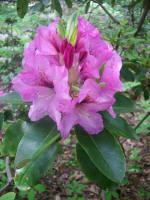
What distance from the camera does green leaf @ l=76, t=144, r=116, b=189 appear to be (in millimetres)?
875

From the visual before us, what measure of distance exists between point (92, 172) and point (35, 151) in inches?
11.7

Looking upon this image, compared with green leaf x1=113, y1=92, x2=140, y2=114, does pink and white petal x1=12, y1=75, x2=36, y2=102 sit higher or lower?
higher

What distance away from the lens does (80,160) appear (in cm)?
91

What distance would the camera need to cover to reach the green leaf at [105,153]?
2.25ft

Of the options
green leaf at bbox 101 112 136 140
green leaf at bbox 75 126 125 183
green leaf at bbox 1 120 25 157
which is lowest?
green leaf at bbox 1 120 25 157

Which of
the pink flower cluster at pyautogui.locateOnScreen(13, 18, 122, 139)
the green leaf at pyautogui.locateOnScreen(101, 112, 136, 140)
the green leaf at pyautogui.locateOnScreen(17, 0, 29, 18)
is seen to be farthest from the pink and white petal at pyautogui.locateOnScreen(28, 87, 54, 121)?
the green leaf at pyautogui.locateOnScreen(17, 0, 29, 18)

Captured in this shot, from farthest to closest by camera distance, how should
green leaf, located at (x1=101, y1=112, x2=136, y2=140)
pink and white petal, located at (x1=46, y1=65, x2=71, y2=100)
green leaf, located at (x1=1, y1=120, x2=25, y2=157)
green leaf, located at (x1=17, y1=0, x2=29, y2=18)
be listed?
green leaf, located at (x1=17, y1=0, x2=29, y2=18) → green leaf, located at (x1=1, y1=120, x2=25, y2=157) → green leaf, located at (x1=101, y1=112, x2=136, y2=140) → pink and white petal, located at (x1=46, y1=65, x2=71, y2=100)

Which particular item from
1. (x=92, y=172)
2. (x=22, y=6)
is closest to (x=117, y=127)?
(x=92, y=172)

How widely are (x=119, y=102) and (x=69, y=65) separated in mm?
336

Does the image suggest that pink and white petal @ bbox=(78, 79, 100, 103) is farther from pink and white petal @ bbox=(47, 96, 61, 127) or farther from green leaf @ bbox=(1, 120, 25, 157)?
green leaf @ bbox=(1, 120, 25, 157)

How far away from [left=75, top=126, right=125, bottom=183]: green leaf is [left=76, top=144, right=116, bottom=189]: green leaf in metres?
0.16

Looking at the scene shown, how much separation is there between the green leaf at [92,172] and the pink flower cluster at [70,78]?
0.73 feet

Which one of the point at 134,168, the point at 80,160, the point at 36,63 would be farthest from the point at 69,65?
the point at 134,168

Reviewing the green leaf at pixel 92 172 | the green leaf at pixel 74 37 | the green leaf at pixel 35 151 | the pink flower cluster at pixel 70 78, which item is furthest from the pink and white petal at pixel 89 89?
the green leaf at pixel 92 172
